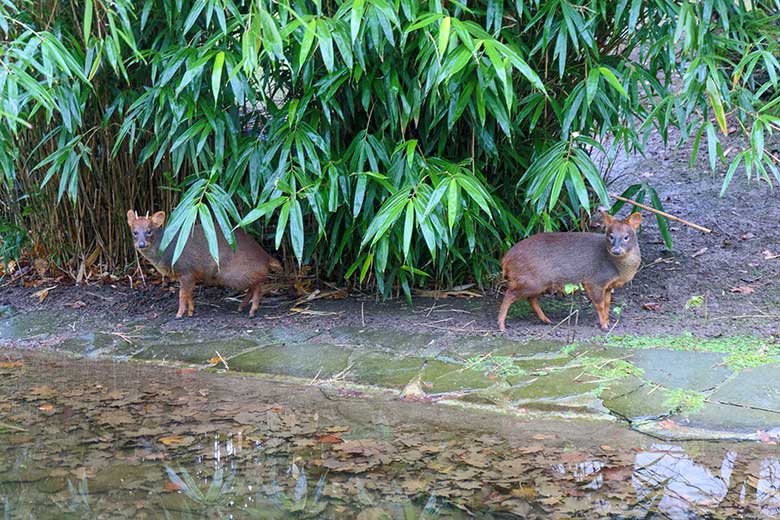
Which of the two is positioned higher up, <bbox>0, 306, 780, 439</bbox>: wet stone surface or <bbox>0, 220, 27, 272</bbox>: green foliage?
<bbox>0, 220, 27, 272</bbox>: green foliage

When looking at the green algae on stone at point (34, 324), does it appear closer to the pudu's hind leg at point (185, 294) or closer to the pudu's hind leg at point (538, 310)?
the pudu's hind leg at point (185, 294)

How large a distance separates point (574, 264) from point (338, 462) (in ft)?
6.65

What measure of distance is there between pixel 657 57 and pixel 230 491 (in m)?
3.10

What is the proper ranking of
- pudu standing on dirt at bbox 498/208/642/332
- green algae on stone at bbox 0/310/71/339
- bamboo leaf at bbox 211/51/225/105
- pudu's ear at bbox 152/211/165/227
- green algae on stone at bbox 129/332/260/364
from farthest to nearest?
pudu's ear at bbox 152/211/165/227 → green algae on stone at bbox 0/310/71/339 → pudu standing on dirt at bbox 498/208/642/332 → green algae on stone at bbox 129/332/260/364 → bamboo leaf at bbox 211/51/225/105

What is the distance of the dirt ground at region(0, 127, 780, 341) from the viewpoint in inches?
187

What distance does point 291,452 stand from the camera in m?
3.47

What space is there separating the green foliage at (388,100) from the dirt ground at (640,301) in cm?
30

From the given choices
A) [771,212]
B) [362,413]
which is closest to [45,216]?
[362,413]

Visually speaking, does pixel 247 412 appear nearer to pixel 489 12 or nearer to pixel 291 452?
pixel 291 452

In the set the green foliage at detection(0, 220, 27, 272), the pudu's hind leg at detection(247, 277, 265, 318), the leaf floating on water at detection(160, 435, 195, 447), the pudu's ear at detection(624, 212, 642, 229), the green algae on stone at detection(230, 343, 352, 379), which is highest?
the pudu's ear at detection(624, 212, 642, 229)

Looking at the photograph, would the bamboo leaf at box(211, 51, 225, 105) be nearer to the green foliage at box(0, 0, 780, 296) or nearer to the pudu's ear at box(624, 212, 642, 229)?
the green foliage at box(0, 0, 780, 296)

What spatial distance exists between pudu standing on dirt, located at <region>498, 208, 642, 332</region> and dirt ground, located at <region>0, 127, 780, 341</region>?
0.18m

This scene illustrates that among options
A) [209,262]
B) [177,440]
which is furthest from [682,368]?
[209,262]

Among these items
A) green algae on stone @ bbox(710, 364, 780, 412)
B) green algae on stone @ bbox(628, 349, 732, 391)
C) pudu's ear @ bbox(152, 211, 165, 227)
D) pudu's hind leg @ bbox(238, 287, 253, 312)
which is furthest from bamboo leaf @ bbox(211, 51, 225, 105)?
green algae on stone @ bbox(710, 364, 780, 412)
